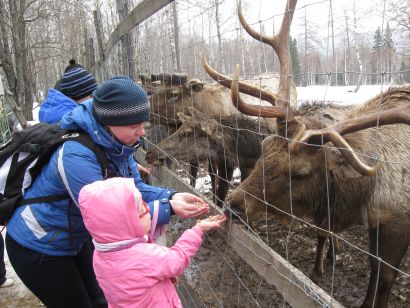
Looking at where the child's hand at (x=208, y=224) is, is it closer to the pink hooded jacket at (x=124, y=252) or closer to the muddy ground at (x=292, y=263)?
the pink hooded jacket at (x=124, y=252)

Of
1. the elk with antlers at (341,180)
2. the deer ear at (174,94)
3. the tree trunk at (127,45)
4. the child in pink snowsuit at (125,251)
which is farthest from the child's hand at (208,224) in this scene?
the deer ear at (174,94)

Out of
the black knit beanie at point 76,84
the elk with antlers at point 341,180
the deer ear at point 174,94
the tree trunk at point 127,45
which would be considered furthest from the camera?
the deer ear at point 174,94

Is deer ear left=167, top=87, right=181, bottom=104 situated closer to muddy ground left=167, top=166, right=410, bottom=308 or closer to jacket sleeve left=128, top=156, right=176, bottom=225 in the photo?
muddy ground left=167, top=166, right=410, bottom=308

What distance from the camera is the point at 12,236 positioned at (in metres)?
2.28

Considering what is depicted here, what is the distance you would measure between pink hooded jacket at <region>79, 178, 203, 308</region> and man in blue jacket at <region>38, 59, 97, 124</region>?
1339 mm

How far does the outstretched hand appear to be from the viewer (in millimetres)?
2221

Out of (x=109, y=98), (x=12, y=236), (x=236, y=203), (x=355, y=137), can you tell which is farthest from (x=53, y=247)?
(x=355, y=137)

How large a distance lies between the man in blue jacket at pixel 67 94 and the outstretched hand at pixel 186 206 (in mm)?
1185

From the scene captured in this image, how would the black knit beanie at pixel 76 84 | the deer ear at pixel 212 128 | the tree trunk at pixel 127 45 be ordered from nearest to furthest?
the black knit beanie at pixel 76 84
the deer ear at pixel 212 128
the tree trunk at pixel 127 45

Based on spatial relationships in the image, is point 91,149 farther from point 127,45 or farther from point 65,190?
point 127,45

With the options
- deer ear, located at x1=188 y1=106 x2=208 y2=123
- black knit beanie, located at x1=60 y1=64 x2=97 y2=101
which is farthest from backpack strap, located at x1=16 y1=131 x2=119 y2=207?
deer ear, located at x1=188 y1=106 x2=208 y2=123

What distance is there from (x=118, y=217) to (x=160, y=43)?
14.3ft

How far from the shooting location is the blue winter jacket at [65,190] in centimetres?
196

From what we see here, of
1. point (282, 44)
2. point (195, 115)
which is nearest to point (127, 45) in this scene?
point (195, 115)
